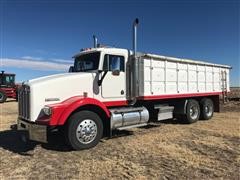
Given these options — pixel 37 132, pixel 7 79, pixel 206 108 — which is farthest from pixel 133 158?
pixel 7 79

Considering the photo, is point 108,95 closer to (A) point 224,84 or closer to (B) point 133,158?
(B) point 133,158

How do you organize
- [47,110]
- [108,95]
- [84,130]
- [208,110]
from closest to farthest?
1. [47,110]
2. [84,130]
3. [108,95]
4. [208,110]

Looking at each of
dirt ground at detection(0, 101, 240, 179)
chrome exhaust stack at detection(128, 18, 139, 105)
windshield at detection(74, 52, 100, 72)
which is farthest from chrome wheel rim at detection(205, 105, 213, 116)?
windshield at detection(74, 52, 100, 72)

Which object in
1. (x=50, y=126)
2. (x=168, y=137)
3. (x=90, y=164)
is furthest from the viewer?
(x=168, y=137)

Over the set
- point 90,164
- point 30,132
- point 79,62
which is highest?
point 79,62

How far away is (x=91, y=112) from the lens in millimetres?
7660

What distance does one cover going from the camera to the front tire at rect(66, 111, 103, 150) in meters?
7.15

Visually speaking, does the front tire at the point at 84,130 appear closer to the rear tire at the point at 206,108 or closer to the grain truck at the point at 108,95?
the grain truck at the point at 108,95

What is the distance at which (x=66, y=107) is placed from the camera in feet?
23.3

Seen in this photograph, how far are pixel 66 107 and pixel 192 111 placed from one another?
676 centimetres

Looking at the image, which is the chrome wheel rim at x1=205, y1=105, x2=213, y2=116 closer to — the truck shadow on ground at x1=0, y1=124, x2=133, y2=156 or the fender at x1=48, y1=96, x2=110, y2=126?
the truck shadow on ground at x1=0, y1=124, x2=133, y2=156

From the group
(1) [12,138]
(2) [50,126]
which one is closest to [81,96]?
(2) [50,126]

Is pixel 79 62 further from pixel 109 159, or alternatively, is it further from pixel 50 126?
pixel 109 159

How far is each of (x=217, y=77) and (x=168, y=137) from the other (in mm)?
6198
